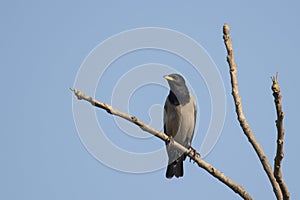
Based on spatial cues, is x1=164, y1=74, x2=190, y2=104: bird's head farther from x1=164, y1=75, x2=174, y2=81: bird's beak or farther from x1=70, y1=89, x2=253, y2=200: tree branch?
x1=70, y1=89, x2=253, y2=200: tree branch

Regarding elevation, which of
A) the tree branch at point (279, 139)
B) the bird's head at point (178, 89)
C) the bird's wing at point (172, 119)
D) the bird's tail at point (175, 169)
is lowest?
the tree branch at point (279, 139)

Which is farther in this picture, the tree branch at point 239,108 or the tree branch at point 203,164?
the tree branch at point 203,164

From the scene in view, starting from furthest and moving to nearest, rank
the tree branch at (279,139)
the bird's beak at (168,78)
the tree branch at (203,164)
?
the bird's beak at (168,78), the tree branch at (203,164), the tree branch at (279,139)

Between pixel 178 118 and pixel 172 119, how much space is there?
13cm

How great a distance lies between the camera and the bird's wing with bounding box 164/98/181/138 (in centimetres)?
971

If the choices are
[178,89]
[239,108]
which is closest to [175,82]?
[178,89]

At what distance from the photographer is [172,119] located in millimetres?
9727

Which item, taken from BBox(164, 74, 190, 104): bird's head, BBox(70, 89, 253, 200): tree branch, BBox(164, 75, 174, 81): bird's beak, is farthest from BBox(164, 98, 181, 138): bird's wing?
BBox(70, 89, 253, 200): tree branch

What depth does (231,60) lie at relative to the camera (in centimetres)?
398

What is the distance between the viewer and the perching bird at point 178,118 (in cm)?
973

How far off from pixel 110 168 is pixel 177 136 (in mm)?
3396

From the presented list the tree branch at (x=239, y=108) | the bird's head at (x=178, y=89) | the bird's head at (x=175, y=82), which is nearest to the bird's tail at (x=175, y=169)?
the bird's head at (x=178, y=89)

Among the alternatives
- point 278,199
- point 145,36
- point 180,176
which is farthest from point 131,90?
point 278,199

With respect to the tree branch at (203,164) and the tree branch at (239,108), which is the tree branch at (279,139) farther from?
the tree branch at (203,164)
